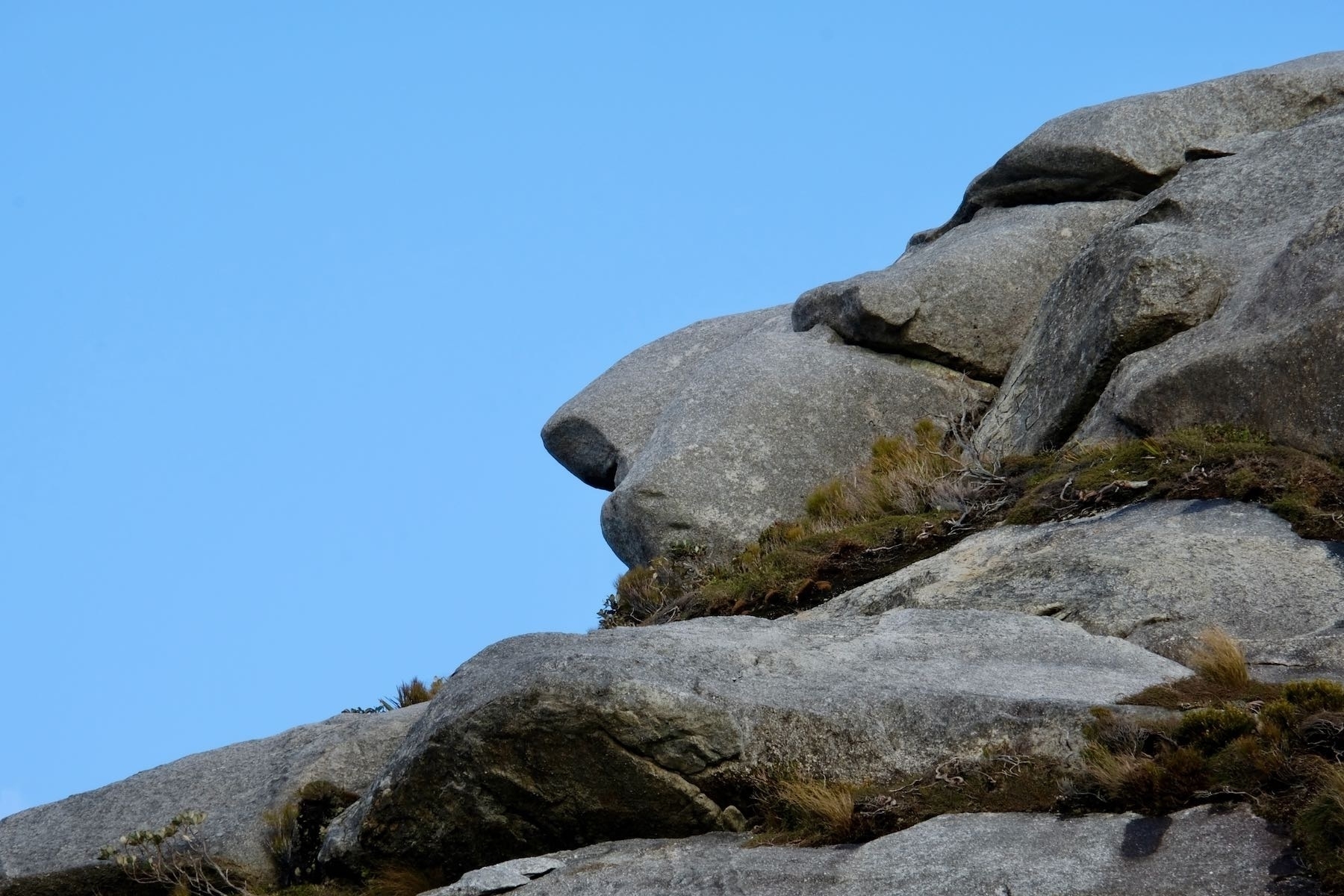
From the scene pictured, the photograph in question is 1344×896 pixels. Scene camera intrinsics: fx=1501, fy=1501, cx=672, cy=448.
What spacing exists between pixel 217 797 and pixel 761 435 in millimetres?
11232

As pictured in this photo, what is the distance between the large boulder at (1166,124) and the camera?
2403 cm

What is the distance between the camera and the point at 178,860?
12797 mm

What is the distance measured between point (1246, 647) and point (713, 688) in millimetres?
4008

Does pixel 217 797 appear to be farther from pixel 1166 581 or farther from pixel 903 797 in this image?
pixel 1166 581

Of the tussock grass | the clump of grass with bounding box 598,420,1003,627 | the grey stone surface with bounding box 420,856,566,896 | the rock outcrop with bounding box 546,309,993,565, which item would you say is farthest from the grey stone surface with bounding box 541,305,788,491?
the tussock grass

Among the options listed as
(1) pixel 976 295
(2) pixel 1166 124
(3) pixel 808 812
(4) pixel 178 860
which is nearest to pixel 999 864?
(3) pixel 808 812

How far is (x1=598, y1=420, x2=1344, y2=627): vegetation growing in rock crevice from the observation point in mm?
14273

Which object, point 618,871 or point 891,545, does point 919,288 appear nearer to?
point 891,545

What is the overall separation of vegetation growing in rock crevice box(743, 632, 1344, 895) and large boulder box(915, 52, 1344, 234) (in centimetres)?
1551

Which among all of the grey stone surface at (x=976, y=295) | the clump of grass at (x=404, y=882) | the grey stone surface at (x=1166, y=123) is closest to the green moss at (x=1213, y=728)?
the clump of grass at (x=404, y=882)

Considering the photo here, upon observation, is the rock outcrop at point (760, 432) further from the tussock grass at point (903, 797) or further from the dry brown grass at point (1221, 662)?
→ the tussock grass at point (903, 797)

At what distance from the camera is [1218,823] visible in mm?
7895

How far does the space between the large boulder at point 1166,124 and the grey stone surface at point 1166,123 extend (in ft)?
0.04

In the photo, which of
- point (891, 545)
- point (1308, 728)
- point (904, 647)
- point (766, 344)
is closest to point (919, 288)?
point (766, 344)
